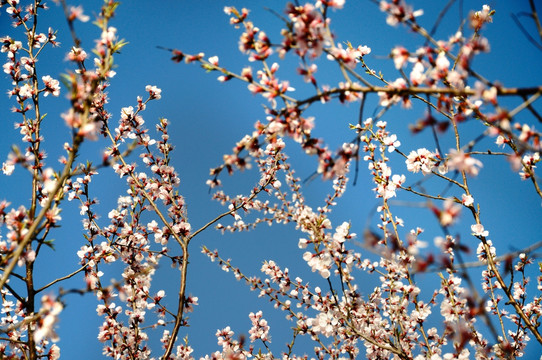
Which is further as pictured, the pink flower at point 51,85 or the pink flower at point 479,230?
the pink flower at point 51,85

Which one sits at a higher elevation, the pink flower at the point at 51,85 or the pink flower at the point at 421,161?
the pink flower at the point at 51,85

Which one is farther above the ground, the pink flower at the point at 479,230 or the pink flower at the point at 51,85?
the pink flower at the point at 51,85

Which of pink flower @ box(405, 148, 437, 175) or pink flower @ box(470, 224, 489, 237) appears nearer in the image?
pink flower @ box(470, 224, 489, 237)

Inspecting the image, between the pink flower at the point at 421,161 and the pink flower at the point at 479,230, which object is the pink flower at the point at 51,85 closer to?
the pink flower at the point at 421,161

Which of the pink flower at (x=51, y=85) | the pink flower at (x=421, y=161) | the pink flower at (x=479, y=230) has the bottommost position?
the pink flower at (x=479, y=230)

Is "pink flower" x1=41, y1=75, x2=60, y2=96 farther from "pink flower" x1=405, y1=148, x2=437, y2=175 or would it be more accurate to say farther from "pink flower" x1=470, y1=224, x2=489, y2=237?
"pink flower" x1=470, y1=224, x2=489, y2=237

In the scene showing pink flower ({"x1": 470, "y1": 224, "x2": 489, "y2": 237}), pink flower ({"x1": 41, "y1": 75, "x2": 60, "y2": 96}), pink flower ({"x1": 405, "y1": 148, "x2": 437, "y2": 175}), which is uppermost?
pink flower ({"x1": 41, "y1": 75, "x2": 60, "y2": 96})

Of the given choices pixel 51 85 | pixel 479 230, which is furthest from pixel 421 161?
pixel 51 85

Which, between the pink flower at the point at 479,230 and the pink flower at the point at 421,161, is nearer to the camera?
the pink flower at the point at 479,230

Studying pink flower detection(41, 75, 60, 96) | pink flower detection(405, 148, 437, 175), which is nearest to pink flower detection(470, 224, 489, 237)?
pink flower detection(405, 148, 437, 175)

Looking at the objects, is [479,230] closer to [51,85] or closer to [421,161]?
[421,161]

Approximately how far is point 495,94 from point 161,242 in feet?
12.5

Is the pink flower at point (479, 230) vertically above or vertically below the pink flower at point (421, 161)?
below

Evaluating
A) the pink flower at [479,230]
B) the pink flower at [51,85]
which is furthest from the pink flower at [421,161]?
the pink flower at [51,85]
